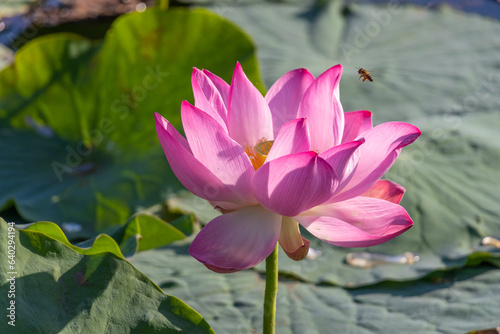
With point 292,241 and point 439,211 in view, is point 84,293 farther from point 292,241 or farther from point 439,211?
point 439,211

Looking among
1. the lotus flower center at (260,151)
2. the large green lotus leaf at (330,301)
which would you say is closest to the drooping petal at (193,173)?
the lotus flower center at (260,151)

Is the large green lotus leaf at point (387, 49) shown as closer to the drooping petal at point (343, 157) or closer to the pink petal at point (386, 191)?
the pink petal at point (386, 191)

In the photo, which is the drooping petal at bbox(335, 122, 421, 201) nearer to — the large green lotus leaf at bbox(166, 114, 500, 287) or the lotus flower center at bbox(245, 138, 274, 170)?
the lotus flower center at bbox(245, 138, 274, 170)

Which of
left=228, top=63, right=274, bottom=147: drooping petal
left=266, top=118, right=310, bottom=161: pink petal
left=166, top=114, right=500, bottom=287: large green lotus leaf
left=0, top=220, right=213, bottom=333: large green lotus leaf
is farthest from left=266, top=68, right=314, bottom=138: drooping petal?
left=166, top=114, right=500, bottom=287: large green lotus leaf

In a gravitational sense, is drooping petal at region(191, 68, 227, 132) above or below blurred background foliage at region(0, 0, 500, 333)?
above

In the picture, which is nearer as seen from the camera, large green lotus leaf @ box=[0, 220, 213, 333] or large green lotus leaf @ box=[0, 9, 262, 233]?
large green lotus leaf @ box=[0, 220, 213, 333]

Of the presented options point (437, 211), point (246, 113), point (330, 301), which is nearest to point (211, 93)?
point (246, 113)
